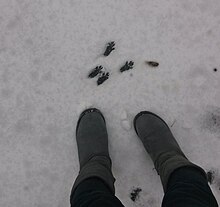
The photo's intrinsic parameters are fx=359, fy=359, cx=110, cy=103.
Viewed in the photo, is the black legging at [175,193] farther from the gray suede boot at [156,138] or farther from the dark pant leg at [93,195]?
the gray suede boot at [156,138]

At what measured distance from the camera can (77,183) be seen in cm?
120

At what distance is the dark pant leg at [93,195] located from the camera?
41.9 inches

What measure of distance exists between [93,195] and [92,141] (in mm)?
376

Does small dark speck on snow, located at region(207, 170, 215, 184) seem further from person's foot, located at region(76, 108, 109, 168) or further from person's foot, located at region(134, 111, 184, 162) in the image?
person's foot, located at region(76, 108, 109, 168)

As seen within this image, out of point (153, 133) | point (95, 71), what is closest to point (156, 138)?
point (153, 133)

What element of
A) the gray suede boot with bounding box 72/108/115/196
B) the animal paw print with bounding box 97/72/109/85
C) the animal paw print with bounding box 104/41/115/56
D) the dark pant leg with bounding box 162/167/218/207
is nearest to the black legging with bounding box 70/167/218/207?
the dark pant leg with bounding box 162/167/218/207

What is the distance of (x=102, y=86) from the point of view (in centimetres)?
148

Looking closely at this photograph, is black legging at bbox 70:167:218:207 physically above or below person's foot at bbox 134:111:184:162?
below

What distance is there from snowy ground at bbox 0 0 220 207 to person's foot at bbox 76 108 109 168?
0.12ft

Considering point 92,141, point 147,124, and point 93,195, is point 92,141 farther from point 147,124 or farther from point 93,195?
point 93,195

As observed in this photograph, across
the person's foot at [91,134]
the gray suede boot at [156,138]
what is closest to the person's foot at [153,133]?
the gray suede boot at [156,138]

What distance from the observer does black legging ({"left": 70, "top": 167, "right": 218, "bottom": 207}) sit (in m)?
1.06

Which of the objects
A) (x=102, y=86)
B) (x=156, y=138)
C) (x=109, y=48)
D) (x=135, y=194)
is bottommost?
(x=135, y=194)

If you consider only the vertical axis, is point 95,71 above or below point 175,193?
above
